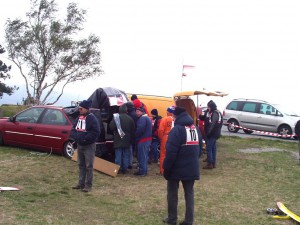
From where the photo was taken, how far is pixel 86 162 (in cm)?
867

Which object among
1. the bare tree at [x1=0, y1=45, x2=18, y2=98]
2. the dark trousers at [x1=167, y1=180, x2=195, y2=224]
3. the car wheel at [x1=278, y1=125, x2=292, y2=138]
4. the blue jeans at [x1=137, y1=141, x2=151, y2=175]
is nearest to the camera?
the dark trousers at [x1=167, y1=180, x2=195, y2=224]

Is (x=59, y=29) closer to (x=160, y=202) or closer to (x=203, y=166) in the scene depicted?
(x=203, y=166)

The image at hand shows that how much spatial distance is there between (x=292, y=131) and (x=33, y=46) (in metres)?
21.8

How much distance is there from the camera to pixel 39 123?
12.1m

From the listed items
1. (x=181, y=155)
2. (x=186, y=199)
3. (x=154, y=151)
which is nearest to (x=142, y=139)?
(x=154, y=151)

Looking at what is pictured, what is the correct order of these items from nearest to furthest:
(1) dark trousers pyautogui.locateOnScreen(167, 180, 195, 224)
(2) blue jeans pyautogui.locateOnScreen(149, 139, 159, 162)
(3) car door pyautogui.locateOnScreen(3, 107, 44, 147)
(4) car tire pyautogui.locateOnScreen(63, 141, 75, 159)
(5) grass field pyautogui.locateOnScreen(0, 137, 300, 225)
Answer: (1) dark trousers pyautogui.locateOnScreen(167, 180, 195, 224) → (5) grass field pyautogui.locateOnScreen(0, 137, 300, 225) → (4) car tire pyautogui.locateOnScreen(63, 141, 75, 159) → (3) car door pyautogui.locateOnScreen(3, 107, 44, 147) → (2) blue jeans pyautogui.locateOnScreen(149, 139, 159, 162)

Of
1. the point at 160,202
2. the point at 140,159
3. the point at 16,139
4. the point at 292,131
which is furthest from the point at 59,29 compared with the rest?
the point at 160,202

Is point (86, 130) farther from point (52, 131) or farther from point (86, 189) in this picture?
point (52, 131)

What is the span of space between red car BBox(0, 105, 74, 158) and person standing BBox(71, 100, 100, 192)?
9.65 ft

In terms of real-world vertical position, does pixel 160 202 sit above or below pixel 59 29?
below

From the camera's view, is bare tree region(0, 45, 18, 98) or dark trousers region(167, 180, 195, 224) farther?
bare tree region(0, 45, 18, 98)

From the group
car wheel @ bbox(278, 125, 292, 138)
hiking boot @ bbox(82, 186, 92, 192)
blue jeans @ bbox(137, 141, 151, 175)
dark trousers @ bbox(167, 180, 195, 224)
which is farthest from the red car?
car wheel @ bbox(278, 125, 292, 138)

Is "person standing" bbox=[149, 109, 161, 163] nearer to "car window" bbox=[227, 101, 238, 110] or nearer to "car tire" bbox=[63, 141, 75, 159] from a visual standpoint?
"car tire" bbox=[63, 141, 75, 159]

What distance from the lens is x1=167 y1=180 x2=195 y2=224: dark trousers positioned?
6.69m
